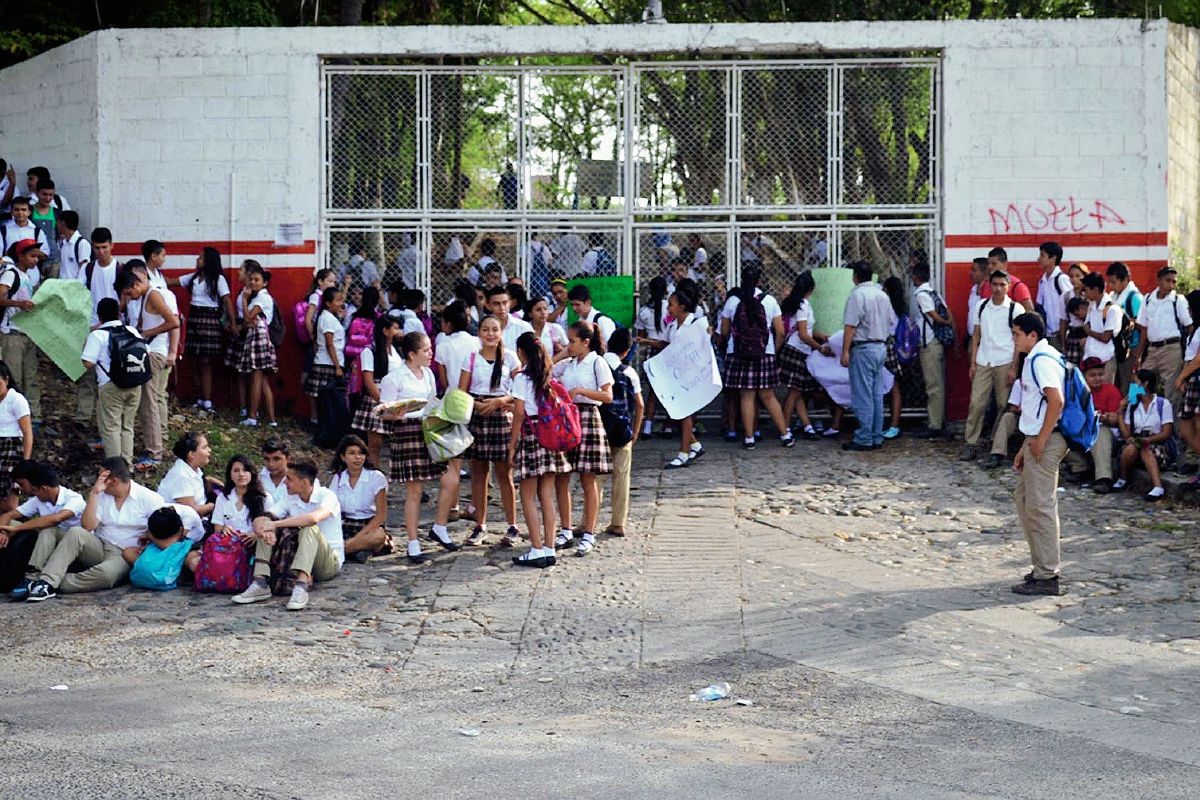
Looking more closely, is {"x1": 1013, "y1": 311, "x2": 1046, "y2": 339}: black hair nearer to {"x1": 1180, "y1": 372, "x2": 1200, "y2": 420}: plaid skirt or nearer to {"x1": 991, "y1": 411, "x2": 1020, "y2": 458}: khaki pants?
{"x1": 1180, "y1": 372, "x2": 1200, "y2": 420}: plaid skirt

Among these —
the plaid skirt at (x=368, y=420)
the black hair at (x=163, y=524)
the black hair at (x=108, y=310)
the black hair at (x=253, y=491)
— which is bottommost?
the black hair at (x=163, y=524)

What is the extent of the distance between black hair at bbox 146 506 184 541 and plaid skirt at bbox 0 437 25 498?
1636 mm

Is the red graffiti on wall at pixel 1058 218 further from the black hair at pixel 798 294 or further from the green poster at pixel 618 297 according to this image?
the green poster at pixel 618 297

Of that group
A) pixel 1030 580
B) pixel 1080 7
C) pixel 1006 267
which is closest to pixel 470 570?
pixel 1030 580

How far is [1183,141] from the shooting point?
1576 cm

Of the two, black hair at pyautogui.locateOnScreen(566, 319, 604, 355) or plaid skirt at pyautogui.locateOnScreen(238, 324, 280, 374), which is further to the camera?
plaid skirt at pyautogui.locateOnScreen(238, 324, 280, 374)

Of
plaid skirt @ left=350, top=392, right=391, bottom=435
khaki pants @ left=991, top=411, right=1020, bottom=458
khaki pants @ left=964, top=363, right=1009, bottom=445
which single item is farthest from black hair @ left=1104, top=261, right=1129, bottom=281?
plaid skirt @ left=350, top=392, right=391, bottom=435

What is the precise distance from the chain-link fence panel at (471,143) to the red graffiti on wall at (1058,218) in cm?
495

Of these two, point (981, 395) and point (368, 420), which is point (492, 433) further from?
point (981, 395)

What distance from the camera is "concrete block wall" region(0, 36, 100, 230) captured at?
15195 millimetres

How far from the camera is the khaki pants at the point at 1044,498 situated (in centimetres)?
910

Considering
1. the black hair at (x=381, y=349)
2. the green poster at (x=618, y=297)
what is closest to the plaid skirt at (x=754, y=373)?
the green poster at (x=618, y=297)

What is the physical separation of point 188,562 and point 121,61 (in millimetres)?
7521

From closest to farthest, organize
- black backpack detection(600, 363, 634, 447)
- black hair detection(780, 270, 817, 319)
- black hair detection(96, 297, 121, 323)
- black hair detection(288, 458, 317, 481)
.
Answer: black hair detection(288, 458, 317, 481) < black backpack detection(600, 363, 634, 447) < black hair detection(96, 297, 121, 323) < black hair detection(780, 270, 817, 319)
